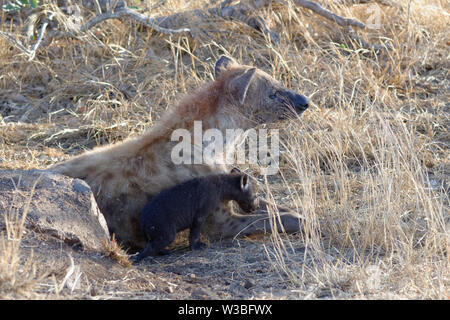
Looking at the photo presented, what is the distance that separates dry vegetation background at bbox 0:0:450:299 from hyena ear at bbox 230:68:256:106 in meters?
0.48

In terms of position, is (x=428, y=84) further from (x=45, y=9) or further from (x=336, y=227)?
(x=45, y=9)

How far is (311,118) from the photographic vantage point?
19.5ft

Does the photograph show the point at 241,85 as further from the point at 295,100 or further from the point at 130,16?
the point at 130,16

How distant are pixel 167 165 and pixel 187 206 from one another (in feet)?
1.38

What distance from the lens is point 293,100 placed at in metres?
4.77

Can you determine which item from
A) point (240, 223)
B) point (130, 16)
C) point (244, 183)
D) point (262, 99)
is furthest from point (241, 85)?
point (130, 16)

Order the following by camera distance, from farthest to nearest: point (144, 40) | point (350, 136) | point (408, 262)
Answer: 1. point (144, 40)
2. point (350, 136)
3. point (408, 262)

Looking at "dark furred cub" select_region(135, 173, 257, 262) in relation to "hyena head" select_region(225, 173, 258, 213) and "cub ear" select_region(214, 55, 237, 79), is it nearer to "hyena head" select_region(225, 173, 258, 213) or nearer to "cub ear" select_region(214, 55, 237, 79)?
"hyena head" select_region(225, 173, 258, 213)

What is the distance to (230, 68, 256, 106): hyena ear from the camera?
4.52 metres

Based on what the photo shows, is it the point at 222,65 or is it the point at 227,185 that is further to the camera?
the point at 222,65

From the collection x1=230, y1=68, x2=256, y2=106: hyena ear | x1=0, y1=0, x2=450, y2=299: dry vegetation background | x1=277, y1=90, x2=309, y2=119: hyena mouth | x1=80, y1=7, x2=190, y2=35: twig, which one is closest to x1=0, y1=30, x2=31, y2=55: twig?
x1=0, y1=0, x2=450, y2=299: dry vegetation background
